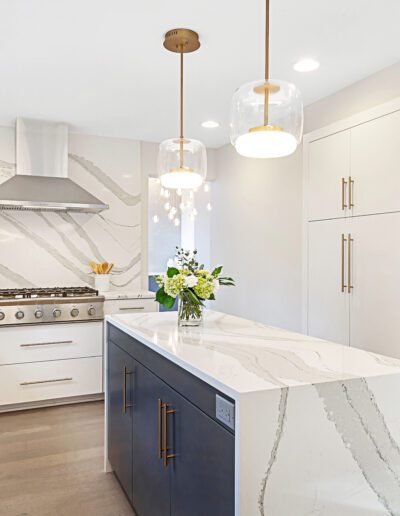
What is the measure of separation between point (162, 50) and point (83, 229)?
91.9 inches

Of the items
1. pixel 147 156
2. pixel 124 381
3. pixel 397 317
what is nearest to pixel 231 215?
pixel 147 156

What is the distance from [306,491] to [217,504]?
0.27 m

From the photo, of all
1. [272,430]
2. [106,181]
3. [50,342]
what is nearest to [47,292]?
[50,342]

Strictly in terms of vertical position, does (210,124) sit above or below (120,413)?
above

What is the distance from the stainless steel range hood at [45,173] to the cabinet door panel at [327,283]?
194 centimetres

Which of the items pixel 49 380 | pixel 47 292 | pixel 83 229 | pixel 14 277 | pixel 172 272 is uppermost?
pixel 83 229

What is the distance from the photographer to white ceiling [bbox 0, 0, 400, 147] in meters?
2.31

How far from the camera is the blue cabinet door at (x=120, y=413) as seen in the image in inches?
90.9

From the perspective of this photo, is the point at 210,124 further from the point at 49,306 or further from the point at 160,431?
the point at 160,431

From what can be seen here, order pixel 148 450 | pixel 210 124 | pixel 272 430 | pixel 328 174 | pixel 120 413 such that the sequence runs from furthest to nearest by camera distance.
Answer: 1. pixel 210 124
2. pixel 328 174
3. pixel 120 413
4. pixel 148 450
5. pixel 272 430

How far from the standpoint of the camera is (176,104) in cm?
377

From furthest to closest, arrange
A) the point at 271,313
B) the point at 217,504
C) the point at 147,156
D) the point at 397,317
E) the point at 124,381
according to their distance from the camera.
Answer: the point at 147,156
the point at 271,313
the point at 397,317
the point at 124,381
the point at 217,504

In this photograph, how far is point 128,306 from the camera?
424cm

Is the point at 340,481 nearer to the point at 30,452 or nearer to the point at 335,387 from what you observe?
the point at 335,387
